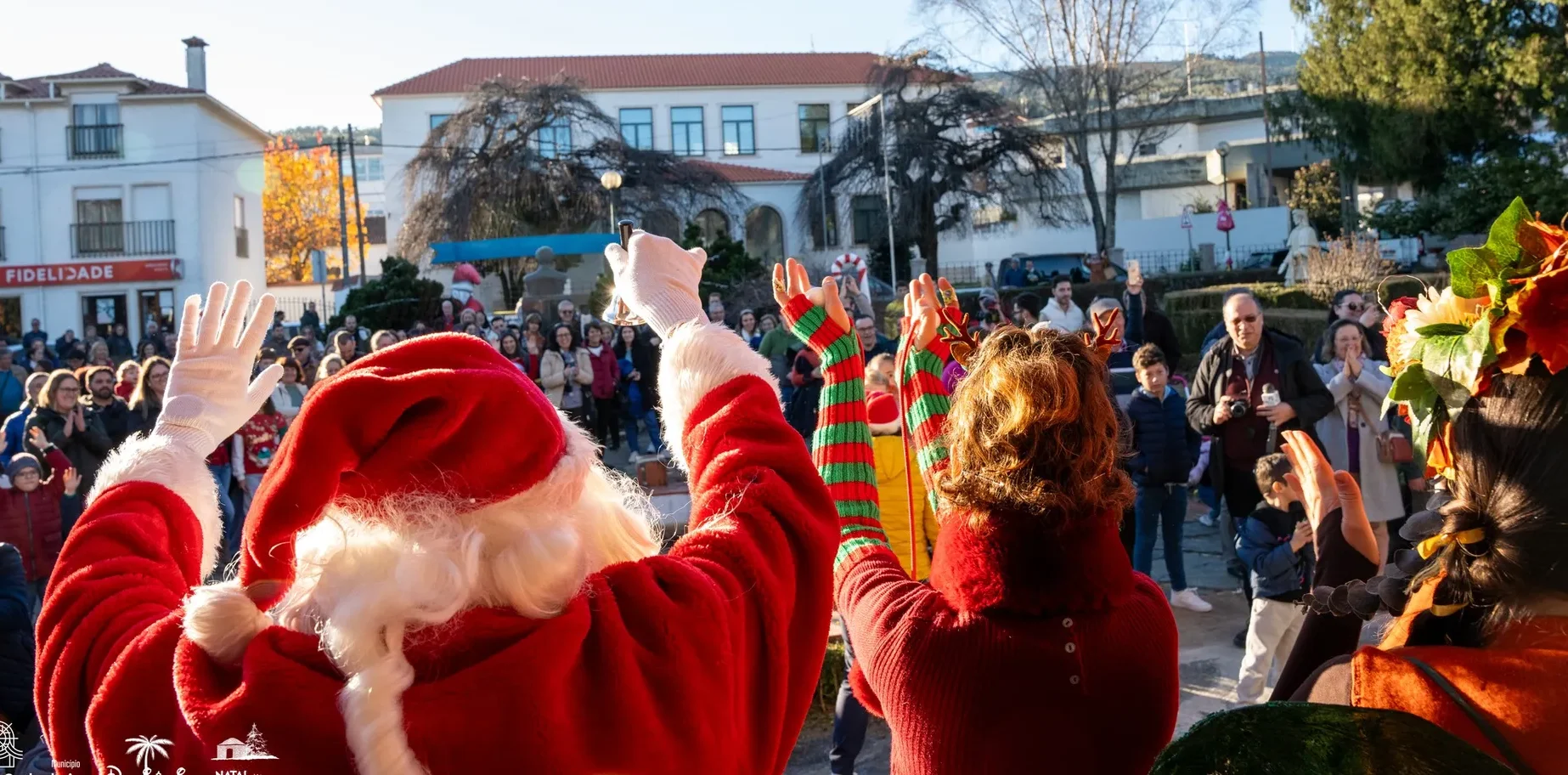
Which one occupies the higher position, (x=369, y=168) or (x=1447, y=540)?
(x=369, y=168)

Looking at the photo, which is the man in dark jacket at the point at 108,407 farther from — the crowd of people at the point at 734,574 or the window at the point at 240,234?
the window at the point at 240,234

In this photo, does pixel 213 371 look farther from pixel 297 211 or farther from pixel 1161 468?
pixel 297 211

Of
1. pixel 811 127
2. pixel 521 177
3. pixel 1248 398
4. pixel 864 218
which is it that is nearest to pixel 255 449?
pixel 1248 398

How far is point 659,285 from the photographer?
2.34 m

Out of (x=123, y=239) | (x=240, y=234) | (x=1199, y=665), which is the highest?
(x=240, y=234)

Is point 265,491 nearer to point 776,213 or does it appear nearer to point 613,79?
point 776,213

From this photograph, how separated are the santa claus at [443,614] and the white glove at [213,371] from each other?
0.24 m

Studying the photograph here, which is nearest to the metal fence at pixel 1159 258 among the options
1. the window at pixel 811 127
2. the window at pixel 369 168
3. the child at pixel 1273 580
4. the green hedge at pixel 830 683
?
the window at pixel 811 127

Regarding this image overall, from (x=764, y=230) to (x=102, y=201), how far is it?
22.1m

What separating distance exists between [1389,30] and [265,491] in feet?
101

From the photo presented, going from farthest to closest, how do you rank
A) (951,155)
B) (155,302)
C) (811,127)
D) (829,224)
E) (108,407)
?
(811,127)
(829,224)
(155,302)
(951,155)
(108,407)

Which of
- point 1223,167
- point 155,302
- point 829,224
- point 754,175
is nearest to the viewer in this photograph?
point 155,302

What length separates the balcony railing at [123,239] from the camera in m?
37.6

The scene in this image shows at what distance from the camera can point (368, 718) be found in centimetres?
156
